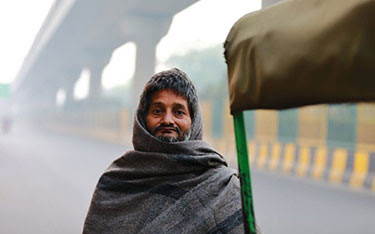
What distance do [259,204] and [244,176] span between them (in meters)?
6.90

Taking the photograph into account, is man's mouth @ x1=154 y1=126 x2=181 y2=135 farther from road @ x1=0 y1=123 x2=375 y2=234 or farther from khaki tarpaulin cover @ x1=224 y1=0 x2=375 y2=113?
road @ x1=0 y1=123 x2=375 y2=234

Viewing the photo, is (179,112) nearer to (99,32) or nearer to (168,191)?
(168,191)

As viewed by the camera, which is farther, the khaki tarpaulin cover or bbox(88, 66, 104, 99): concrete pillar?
bbox(88, 66, 104, 99): concrete pillar

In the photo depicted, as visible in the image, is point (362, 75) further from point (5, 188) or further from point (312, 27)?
point (5, 188)

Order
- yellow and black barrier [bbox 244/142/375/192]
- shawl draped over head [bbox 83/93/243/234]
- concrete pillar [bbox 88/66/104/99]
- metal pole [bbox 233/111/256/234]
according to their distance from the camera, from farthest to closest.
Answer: concrete pillar [bbox 88/66/104/99], yellow and black barrier [bbox 244/142/375/192], shawl draped over head [bbox 83/93/243/234], metal pole [bbox 233/111/256/234]

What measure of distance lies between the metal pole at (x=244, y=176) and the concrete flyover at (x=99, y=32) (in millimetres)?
14222

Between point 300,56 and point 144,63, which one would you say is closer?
point 300,56

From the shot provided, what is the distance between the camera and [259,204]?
809cm

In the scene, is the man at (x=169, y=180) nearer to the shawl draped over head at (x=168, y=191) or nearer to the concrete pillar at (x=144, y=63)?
the shawl draped over head at (x=168, y=191)

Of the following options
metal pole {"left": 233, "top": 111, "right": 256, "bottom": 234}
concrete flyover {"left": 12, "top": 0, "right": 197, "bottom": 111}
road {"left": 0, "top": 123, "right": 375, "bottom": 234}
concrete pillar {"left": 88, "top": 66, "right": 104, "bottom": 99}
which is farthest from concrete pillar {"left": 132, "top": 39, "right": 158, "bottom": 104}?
metal pole {"left": 233, "top": 111, "right": 256, "bottom": 234}

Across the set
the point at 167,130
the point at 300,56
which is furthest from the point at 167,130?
the point at 300,56

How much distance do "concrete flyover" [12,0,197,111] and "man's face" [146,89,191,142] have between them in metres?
13.7

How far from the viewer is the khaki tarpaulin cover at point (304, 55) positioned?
3.12 ft

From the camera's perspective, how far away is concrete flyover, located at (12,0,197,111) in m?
17.2
